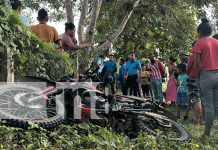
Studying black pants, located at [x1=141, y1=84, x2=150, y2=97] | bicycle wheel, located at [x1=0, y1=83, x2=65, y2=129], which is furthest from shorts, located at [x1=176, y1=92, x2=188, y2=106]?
bicycle wheel, located at [x1=0, y1=83, x2=65, y2=129]

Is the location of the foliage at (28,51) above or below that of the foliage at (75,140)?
above

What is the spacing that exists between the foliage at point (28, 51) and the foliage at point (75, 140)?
136 cm

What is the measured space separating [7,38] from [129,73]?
7.26m

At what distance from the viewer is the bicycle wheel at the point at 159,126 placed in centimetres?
555

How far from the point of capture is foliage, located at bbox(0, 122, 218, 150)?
13.8 feet

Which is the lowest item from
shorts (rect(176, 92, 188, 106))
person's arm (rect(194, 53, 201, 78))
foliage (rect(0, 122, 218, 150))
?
foliage (rect(0, 122, 218, 150))

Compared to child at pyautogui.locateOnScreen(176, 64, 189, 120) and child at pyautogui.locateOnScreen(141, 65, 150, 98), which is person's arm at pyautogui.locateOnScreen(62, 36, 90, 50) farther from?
child at pyautogui.locateOnScreen(141, 65, 150, 98)

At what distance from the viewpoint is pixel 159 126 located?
577 cm

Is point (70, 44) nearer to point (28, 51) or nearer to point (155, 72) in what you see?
point (28, 51)

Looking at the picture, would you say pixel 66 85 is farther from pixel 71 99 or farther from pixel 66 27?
pixel 66 27

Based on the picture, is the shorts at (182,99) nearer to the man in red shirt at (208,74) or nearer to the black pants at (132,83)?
the man in red shirt at (208,74)

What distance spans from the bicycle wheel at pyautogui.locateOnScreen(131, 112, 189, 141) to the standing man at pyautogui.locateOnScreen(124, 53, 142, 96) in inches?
250

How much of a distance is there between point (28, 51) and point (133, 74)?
640 cm

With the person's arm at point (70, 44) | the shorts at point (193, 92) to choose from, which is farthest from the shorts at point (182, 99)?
the person's arm at point (70, 44)
